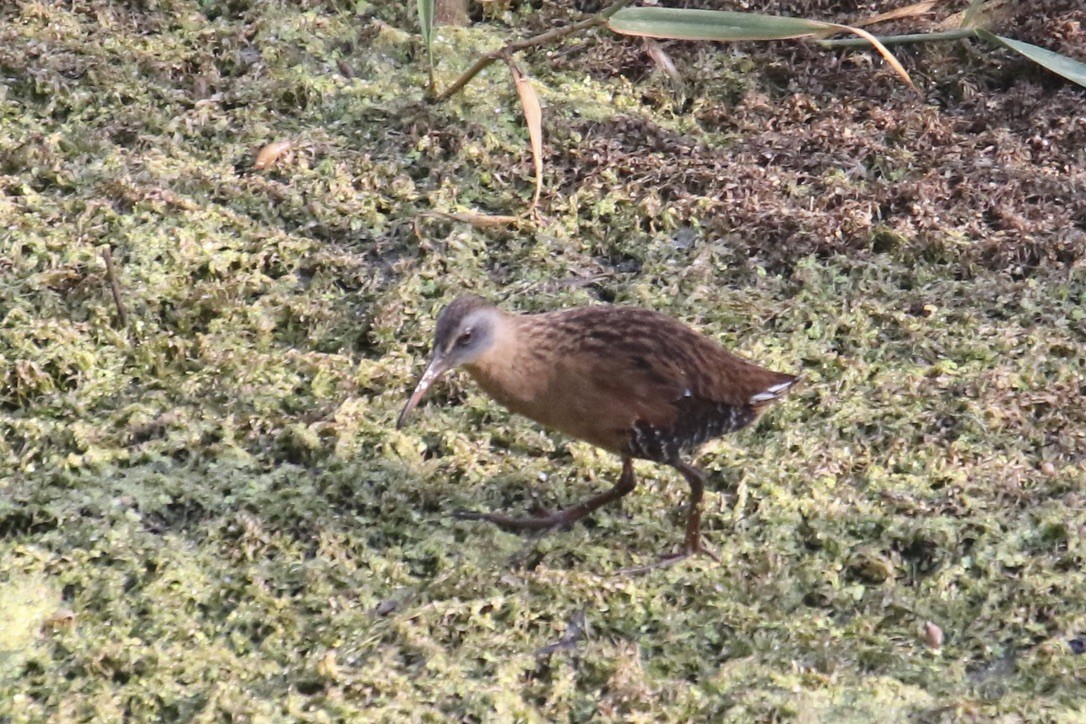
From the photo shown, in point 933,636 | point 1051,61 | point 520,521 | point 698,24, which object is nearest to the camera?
point 933,636

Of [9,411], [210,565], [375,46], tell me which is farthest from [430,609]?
[375,46]

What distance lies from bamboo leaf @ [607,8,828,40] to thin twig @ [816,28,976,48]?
1122 mm

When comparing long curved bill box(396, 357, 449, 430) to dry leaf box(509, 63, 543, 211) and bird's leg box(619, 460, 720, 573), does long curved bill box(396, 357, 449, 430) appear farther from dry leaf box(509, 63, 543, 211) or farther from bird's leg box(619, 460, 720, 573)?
dry leaf box(509, 63, 543, 211)

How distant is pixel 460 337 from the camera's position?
4270mm

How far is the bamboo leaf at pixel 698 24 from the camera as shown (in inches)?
219

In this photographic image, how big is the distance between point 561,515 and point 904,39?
3.36 m

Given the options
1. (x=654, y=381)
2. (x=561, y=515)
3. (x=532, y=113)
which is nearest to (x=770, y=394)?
(x=654, y=381)

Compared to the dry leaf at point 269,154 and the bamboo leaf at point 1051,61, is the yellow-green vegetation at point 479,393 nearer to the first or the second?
the dry leaf at point 269,154

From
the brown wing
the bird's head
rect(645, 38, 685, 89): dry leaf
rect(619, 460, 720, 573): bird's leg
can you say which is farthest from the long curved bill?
rect(645, 38, 685, 89): dry leaf

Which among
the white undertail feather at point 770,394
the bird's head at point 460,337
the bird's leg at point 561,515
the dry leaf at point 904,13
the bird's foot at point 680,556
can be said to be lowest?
the bird's foot at point 680,556

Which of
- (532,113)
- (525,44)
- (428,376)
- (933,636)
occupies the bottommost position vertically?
(933,636)

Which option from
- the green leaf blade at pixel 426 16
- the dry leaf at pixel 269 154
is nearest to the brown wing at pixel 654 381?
the green leaf blade at pixel 426 16

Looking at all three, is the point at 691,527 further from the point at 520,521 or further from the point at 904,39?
the point at 904,39

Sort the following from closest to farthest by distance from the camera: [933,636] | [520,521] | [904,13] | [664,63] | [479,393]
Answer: [933,636]
[520,521]
[479,393]
[904,13]
[664,63]
